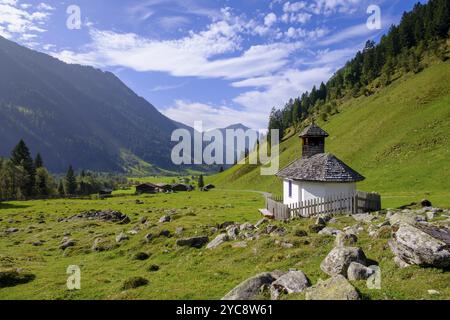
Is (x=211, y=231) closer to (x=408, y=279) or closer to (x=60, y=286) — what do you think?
(x=60, y=286)

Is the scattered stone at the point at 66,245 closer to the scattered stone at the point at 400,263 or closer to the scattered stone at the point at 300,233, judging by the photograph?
the scattered stone at the point at 300,233

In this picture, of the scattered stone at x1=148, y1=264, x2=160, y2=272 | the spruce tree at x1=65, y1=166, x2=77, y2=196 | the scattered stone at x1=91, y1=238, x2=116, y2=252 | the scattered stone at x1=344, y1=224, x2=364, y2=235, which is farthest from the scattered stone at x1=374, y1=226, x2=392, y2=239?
the spruce tree at x1=65, y1=166, x2=77, y2=196

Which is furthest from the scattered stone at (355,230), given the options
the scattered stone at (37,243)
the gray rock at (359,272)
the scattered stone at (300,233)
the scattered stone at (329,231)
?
the scattered stone at (37,243)

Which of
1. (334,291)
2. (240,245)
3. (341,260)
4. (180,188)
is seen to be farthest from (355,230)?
(180,188)

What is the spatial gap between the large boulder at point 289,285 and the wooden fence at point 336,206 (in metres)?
17.1

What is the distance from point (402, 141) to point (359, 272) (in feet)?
227

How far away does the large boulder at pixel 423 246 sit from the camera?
12.8 m

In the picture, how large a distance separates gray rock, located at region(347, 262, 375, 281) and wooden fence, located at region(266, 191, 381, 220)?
52.7 ft

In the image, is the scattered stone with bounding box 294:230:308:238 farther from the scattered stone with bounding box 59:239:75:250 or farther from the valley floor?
the scattered stone with bounding box 59:239:75:250

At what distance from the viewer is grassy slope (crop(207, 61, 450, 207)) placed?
54062 millimetres
